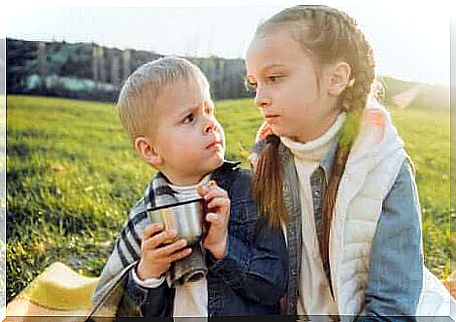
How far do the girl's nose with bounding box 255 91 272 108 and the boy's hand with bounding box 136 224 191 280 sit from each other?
39cm

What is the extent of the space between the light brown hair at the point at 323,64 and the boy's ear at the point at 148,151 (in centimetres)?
25

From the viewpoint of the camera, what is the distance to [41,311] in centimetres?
258

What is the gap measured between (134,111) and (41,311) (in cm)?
60

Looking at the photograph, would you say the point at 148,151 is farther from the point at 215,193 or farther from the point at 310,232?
the point at 310,232

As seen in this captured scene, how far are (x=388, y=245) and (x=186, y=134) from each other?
57cm

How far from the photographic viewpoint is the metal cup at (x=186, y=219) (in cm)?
240

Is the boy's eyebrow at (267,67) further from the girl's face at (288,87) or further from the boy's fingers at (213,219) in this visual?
the boy's fingers at (213,219)

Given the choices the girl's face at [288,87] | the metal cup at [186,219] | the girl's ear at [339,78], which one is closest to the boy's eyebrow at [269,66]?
the girl's face at [288,87]

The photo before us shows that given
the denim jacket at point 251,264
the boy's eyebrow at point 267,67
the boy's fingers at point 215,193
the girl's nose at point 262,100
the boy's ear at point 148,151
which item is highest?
the boy's eyebrow at point 267,67

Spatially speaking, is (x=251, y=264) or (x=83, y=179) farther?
(x=83, y=179)

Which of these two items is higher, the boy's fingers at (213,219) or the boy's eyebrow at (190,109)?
the boy's eyebrow at (190,109)

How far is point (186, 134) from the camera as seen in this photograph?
241 centimetres

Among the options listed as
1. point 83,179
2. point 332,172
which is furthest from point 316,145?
point 83,179

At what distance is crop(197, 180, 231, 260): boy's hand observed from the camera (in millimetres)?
2404
